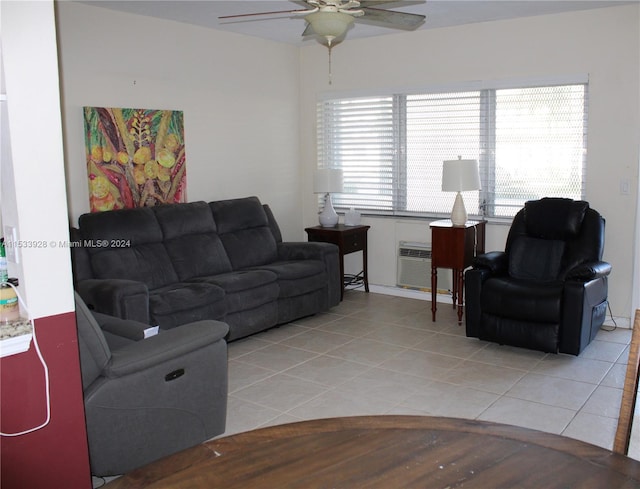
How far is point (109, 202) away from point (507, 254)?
3102 mm

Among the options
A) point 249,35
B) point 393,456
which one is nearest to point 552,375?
point 393,456

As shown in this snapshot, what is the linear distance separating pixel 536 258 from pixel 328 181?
2.07 m

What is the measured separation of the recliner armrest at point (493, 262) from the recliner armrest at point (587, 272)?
1.81 ft

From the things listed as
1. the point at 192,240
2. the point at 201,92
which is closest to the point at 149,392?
the point at 192,240

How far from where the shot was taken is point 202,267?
502 centimetres

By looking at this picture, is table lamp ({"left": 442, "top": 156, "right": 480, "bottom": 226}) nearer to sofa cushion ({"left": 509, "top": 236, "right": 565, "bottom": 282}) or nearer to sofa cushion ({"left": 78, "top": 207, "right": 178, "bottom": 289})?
sofa cushion ({"left": 509, "top": 236, "right": 565, "bottom": 282})

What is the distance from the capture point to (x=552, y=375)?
4.00 meters

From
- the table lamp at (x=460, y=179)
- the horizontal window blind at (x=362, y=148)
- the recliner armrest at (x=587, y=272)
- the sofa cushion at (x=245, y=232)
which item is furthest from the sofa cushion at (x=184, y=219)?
the recliner armrest at (x=587, y=272)

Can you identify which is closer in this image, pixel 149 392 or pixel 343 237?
pixel 149 392

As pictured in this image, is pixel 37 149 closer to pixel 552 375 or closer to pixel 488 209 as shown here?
pixel 552 375

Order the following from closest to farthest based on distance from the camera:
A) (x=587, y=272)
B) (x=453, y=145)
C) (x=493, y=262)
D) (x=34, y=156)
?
(x=34, y=156)
(x=587, y=272)
(x=493, y=262)
(x=453, y=145)

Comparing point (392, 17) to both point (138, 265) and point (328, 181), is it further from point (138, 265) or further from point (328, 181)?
point (328, 181)

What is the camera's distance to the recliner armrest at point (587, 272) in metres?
4.22

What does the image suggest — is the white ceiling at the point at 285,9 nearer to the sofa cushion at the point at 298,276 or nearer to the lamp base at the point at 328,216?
the lamp base at the point at 328,216
